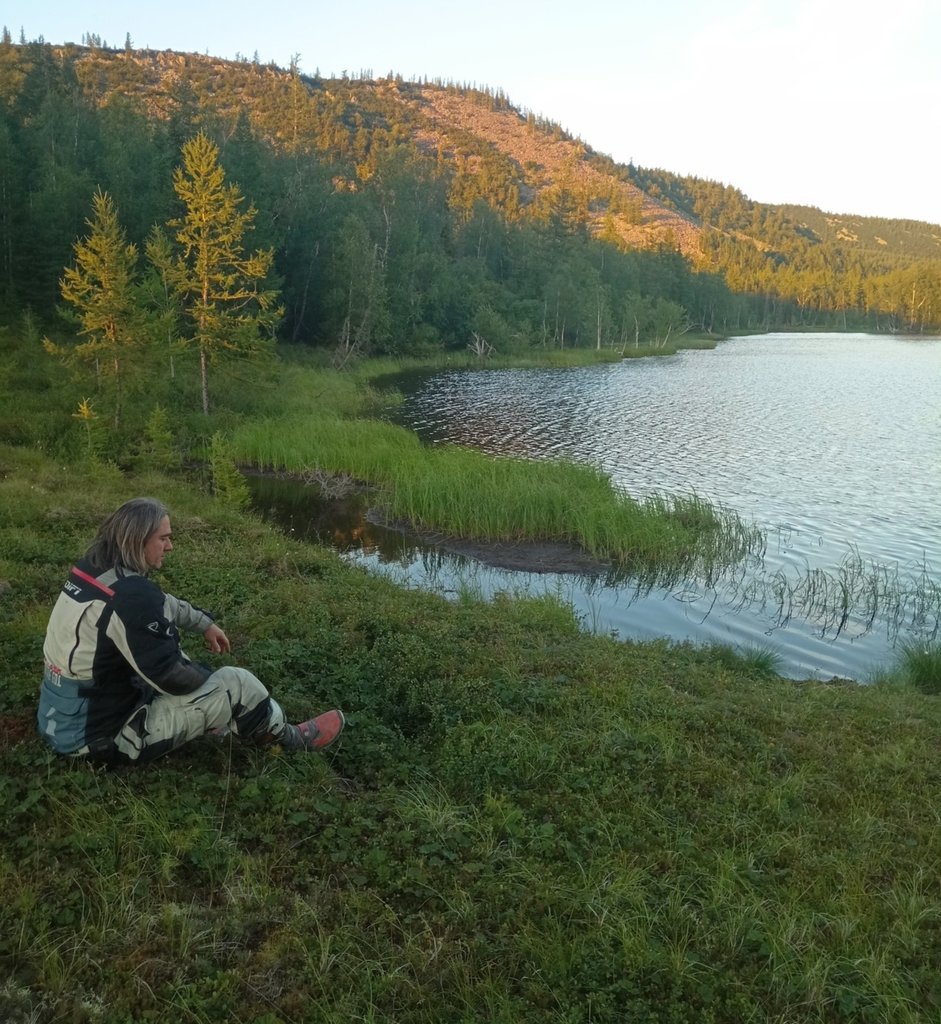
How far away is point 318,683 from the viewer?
22.8ft

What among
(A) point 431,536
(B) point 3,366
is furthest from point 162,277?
(A) point 431,536

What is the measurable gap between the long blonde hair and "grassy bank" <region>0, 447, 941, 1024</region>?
4.38 ft

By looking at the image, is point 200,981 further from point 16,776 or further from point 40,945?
point 16,776

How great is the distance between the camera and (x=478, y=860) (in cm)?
455

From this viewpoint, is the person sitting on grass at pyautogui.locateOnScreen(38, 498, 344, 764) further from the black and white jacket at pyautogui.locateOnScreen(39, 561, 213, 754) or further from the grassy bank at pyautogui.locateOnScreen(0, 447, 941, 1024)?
the grassy bank at pyautogui.locateOnScreen(0, 447, 941, 1024)

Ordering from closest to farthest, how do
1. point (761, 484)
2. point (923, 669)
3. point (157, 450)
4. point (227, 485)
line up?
point (923, 669)
point (227, 485)
point (157, 450)
point (761, 484)

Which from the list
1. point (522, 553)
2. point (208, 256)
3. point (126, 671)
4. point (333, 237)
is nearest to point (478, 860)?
point (126, 671)

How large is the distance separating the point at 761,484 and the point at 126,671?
71.7ft

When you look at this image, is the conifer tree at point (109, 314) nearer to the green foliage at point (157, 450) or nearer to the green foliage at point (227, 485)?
the green foliage at point (157, 450)

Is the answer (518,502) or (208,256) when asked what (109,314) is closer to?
(208,256)

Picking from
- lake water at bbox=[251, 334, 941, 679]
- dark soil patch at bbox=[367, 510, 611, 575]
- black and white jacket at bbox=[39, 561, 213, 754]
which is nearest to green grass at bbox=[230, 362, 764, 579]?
dark soil patch at bbox=[367, 510, 611, 575]

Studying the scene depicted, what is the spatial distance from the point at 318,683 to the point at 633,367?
214ft

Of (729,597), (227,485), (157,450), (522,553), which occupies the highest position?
(157,450)

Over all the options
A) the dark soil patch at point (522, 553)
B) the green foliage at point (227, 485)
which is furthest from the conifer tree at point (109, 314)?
the dark soil patch at point (522, 553)
